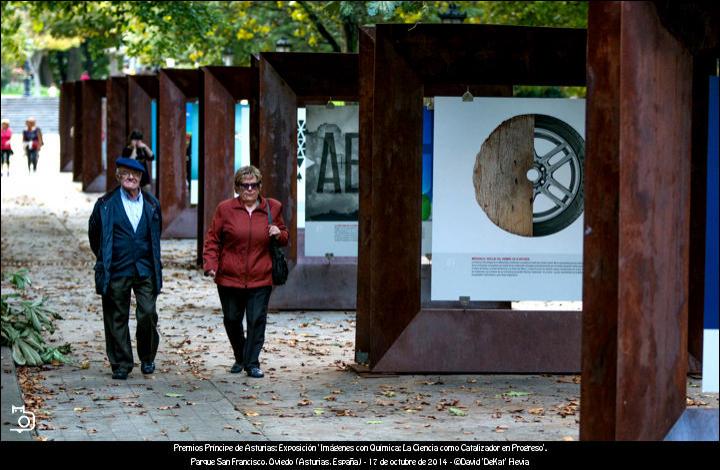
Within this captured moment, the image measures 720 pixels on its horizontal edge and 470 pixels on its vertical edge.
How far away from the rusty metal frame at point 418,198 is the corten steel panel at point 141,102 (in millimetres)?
17786

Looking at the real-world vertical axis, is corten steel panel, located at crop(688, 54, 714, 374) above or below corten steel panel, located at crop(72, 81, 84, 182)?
below

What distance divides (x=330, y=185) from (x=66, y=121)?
3290 cm

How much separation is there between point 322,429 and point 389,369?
2.40m

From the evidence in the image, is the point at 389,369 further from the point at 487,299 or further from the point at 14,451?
the point at 14,451

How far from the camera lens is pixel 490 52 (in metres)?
11.6

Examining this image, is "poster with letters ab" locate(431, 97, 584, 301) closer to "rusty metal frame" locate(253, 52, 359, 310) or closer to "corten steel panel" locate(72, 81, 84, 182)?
"rusty metal frame" locate(253, 52, 359, 310)

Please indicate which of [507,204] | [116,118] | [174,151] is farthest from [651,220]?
[116,118]

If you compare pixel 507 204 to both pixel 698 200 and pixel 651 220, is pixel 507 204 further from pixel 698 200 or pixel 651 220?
pixel 651 220

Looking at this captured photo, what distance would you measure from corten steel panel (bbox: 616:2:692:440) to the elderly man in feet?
19.9

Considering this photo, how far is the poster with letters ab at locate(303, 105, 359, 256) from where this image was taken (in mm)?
15820

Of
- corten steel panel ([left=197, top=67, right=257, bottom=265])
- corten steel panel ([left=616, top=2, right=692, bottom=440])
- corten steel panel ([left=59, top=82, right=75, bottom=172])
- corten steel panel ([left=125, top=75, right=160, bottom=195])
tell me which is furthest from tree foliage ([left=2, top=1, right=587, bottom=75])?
corten steel panel ([left=616, top=2, right=692, bottom=440])

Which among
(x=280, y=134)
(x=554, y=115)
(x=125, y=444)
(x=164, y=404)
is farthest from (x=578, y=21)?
(x=125, y=444)

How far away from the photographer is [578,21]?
95.3 ft

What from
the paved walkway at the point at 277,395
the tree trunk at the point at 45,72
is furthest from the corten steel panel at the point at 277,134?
the tree trunk at the point at 45,72
